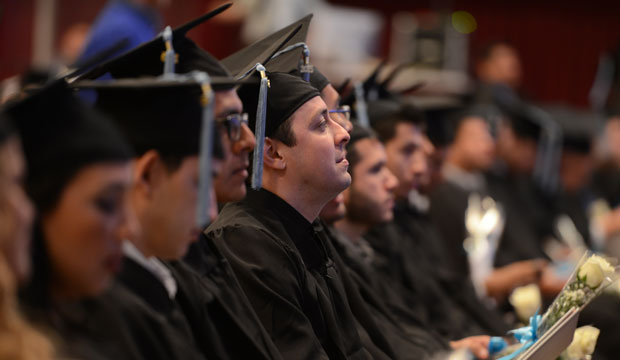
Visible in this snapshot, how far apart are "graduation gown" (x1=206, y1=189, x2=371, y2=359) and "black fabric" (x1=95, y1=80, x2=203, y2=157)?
2.71 ft

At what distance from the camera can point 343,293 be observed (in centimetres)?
327

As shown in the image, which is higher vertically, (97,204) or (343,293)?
(97,204)

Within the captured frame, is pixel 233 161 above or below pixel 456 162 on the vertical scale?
above

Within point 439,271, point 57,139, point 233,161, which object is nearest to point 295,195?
point 233,161

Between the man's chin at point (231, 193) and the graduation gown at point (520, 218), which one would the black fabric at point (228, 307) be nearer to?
the man's chin at point (231, 193)

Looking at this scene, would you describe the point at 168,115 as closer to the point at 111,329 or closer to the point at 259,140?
the point at 111,329

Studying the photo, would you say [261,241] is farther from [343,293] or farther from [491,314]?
[491,314]

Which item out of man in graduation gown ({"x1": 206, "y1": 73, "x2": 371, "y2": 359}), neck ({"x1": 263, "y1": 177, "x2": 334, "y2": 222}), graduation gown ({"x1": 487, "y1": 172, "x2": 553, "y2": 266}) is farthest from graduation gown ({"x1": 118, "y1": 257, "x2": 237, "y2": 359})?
graduation gown ({"x1": 487, "y1": 172, "x2": 553, "y2": 266})

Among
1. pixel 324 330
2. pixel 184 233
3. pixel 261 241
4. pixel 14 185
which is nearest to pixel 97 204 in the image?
pixel 14 185

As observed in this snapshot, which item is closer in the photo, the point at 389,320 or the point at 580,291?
the point at 580,291

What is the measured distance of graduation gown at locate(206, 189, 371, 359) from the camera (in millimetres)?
2832

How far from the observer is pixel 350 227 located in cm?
420

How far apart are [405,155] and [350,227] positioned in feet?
2.66

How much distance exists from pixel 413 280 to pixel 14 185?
11.5 ft
